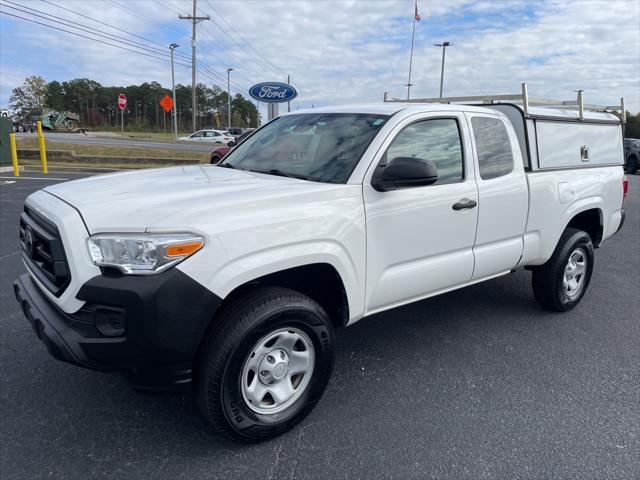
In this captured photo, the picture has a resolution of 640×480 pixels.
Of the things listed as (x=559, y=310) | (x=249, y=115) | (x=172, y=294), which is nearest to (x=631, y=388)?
(x=559, y=310)

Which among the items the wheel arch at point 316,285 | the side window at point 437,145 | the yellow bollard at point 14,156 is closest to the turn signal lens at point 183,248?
the wheel arch at point 316,285

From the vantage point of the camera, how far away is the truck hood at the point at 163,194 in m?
2.37

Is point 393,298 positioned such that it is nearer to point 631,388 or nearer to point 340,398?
point 340,398

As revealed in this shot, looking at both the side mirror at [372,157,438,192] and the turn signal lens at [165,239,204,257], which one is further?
the side mirror at [372,157,438,192]

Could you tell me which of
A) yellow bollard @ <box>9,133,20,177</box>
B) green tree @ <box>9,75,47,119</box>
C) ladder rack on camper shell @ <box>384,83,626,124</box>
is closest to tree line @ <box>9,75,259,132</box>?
green tree @ <box>9,75,47,119</box>

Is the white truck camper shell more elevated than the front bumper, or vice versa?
the white truck camper shell

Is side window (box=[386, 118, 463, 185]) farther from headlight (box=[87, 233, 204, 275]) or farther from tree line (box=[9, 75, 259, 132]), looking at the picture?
tree line (box=[9, 75, 259, 132])

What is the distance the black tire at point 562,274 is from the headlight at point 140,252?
3.52 meters

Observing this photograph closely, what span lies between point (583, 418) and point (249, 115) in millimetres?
104989

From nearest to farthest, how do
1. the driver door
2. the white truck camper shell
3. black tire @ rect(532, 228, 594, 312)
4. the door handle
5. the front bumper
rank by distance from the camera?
the front bumper, the driver door, the door handle, the white truck camper shell, black tire @ rect(532, 228, 594, 312)

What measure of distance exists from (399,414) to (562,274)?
243cm

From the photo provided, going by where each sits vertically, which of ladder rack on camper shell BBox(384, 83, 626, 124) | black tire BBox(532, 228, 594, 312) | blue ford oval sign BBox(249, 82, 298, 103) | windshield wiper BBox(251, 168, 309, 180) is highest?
blue ford oval sign BBox(249, 82, 298, 103)

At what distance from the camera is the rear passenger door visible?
12.3 ft

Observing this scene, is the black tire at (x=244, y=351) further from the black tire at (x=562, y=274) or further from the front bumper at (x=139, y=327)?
the black tire at (x=562, y=274)
